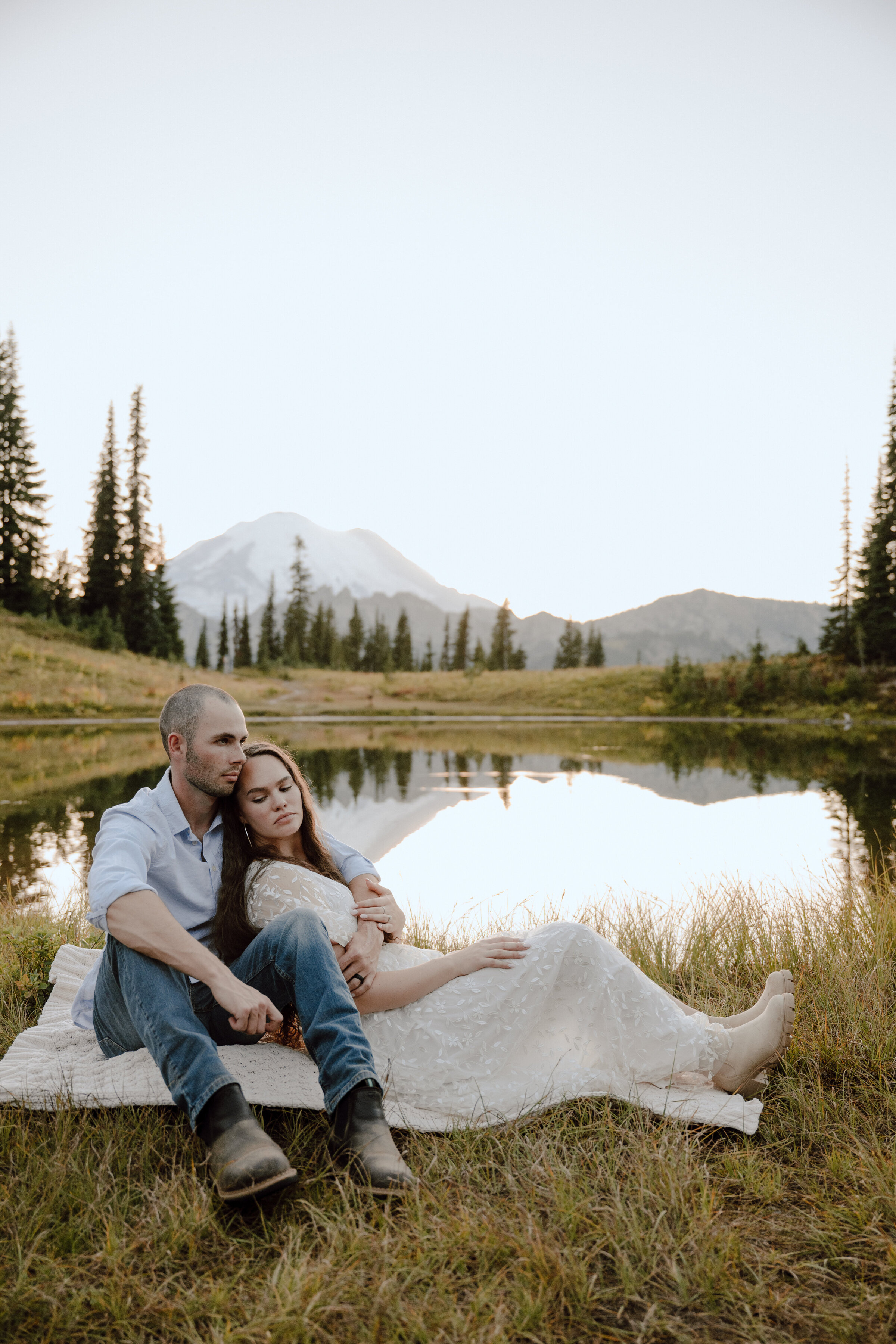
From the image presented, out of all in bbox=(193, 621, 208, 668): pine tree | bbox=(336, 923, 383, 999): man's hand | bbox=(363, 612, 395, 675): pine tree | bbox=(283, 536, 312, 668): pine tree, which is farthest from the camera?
bbox=(363, 612, 395, 675): pine tree

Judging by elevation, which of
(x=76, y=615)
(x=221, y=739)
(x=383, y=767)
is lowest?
(x=383, y=767)

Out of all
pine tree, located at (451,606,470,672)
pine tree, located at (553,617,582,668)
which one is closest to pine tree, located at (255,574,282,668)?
pine tree, located at (451,606,470,672)

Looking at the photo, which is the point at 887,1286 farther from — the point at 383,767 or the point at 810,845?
the point at 383,767

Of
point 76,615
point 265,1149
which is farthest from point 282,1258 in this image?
point 76,615

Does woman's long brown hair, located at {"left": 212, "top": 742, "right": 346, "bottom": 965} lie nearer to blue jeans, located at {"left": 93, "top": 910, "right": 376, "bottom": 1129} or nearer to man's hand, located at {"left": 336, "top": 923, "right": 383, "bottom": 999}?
blue jeans, located at {"left": 93, "top": 910, "right": 376, "bottom": 1129}

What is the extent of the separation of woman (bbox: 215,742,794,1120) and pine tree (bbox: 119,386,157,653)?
41662 mm

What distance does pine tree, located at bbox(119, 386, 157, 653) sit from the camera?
139 feet

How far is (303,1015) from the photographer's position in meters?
2.57

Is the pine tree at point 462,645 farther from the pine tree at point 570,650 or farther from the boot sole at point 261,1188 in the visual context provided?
the boot sole at point 261,1188

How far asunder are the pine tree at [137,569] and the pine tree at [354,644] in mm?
25790

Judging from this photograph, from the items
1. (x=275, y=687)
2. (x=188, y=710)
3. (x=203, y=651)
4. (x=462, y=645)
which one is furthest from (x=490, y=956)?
(x=462, y=645)

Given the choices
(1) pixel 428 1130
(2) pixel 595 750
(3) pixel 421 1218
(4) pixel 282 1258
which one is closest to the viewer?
(4) pixel 282 1258

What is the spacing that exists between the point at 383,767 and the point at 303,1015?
47.2 ft

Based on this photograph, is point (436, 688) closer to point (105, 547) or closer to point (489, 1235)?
point (105, 547)
